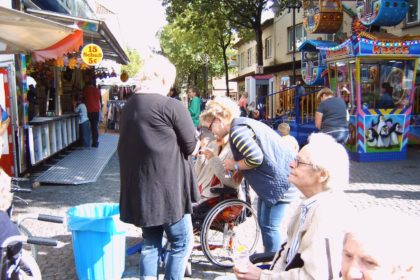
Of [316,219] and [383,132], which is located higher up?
Answer: [316,219]

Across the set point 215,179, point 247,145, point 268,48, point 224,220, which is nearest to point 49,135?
point 215,179

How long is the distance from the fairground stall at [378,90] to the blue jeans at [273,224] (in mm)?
7190

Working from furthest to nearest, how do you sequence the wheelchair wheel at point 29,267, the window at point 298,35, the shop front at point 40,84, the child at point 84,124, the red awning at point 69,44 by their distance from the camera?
the window at point 298,35 → the child at point 84,124 → the red awning at point 69,44 → the shop front at point 40,84 → the wheelchair wheel at point 29,267

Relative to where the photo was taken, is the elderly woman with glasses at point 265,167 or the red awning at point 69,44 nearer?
the elderly woman with glasses at point 265,167

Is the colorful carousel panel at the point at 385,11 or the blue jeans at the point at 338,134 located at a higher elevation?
the colorful carousel panel at the point at 385,11

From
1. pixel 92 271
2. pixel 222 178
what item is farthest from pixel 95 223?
pixel 222 178

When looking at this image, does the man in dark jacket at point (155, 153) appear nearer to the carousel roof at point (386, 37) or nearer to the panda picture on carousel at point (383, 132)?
the panda picture on carousel at point (383, 132)

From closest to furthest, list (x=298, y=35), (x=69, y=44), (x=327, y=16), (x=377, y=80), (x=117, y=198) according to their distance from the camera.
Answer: (x=69, y=44), (x=117, y=198), (x=377, y=80), (x=327, y=16), (x=298, y=35)

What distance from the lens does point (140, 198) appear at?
9.97ft

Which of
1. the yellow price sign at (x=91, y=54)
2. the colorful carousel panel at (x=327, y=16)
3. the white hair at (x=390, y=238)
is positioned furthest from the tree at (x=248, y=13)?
the white hair at (x=390, y=238)

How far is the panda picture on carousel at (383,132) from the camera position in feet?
33.6

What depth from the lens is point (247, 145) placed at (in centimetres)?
339

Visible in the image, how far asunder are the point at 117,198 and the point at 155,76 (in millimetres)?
4220

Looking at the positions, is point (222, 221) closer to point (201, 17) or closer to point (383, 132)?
point (383, 132)
